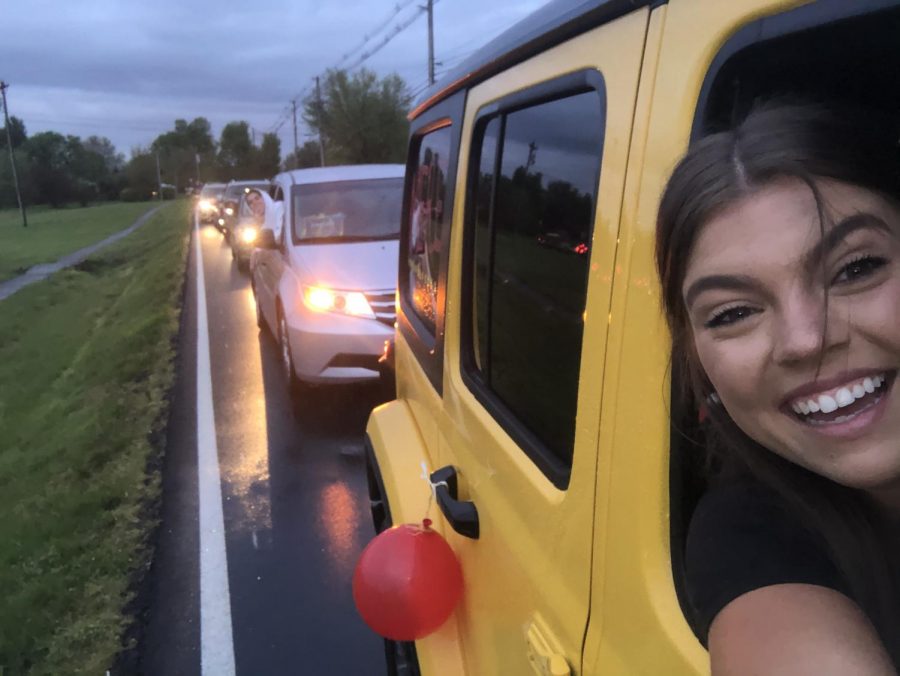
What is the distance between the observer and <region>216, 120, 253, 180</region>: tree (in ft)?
391

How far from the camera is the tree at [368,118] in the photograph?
183ft

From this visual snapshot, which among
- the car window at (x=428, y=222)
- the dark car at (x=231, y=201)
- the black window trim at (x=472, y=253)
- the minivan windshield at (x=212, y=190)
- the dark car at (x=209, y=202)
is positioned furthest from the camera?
the minivan windshield at (x=212, y=190)

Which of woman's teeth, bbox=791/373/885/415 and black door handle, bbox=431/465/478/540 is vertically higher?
woman's teeth, bbox=791/373/885/415

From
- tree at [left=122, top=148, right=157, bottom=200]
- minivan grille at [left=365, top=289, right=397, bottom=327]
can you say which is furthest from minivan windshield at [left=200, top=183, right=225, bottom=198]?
tree at [left=122, top=148, right=157, bottom=200]

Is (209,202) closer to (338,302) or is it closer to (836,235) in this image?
(338,302)

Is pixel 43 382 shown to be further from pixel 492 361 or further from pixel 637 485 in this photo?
pixel 637 485

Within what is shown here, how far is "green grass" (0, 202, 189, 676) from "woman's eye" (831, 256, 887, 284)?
3.68 meters

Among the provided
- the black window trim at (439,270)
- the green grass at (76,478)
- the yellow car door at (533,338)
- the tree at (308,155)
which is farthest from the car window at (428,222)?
the tree at (308,155)

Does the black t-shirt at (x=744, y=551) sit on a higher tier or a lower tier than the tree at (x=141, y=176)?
higher

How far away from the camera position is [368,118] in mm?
55719

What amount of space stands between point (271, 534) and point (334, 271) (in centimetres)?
277

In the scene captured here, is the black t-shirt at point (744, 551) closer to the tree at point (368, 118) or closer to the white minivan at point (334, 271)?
the white minivan at point (334, 271)

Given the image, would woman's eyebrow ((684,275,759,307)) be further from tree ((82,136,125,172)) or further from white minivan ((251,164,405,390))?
tree ((82,136,125,172))

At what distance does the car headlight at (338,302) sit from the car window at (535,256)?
4.71 metres
